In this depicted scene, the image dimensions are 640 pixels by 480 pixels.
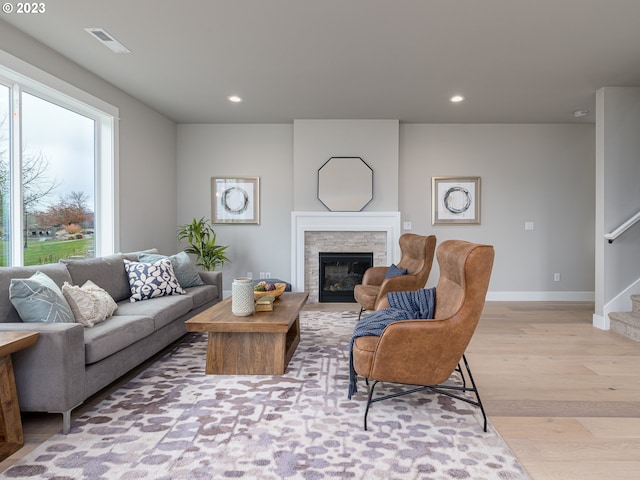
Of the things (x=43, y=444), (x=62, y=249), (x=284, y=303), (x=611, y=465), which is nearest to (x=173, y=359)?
(x=284, y=303)

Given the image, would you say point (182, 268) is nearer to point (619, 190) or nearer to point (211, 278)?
point (211, 278)

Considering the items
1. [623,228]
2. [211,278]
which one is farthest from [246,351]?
[623,228]

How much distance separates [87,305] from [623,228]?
5094mm

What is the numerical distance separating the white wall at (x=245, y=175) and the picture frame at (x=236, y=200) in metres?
0.08

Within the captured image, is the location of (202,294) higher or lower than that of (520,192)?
lower

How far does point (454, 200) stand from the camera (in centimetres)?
592

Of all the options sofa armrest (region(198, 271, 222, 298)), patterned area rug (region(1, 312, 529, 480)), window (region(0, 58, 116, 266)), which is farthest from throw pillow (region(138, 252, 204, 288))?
patterned area rug (region(1, 312, 529, 480))

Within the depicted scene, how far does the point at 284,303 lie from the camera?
3.54 metres

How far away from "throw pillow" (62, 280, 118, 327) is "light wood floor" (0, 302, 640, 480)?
0.49 metres

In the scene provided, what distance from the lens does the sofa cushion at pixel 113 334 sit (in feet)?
7.75

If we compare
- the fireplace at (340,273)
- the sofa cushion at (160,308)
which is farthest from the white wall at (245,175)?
the sofa cushion at (160,308)

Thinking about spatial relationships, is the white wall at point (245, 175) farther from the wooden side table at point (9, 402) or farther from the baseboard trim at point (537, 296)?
the wooden side table at point (9, 402)

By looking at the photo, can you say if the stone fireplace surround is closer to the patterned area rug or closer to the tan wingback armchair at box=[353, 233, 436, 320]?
the tan wingback armchair at box=[353, 233, 436, 320]

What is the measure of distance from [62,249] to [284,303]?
228 centimetres
